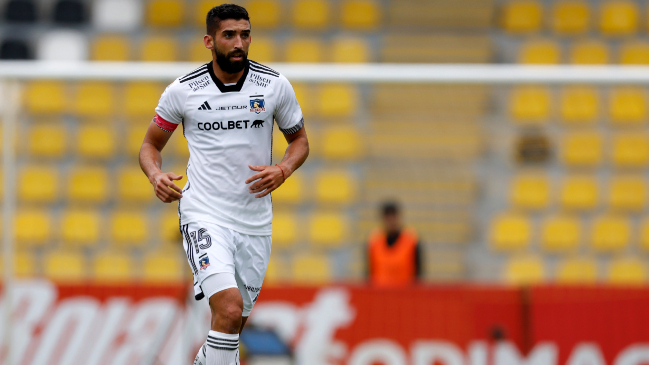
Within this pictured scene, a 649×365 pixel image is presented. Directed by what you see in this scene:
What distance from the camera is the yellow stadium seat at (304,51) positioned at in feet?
31.1

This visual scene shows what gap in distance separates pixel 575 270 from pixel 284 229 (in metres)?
2.47

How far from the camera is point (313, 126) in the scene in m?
7.17

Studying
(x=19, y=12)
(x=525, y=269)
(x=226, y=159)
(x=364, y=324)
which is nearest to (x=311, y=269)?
(x=364, y=324)

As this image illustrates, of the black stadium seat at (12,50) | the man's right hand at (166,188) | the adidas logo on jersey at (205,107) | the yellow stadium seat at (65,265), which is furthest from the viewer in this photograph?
the black stadium seat at (12,50)

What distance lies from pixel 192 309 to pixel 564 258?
10.2 feet

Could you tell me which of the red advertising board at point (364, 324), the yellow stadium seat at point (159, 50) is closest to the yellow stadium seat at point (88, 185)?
the red advertising board at point (364, 324)

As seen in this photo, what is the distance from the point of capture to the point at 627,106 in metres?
7.01

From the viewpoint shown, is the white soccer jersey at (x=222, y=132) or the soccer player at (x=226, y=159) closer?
the soccer player at (x=226, y=159)

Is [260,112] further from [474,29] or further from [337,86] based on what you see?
[474,29]

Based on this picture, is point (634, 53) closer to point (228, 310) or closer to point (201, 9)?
point (201, 9)

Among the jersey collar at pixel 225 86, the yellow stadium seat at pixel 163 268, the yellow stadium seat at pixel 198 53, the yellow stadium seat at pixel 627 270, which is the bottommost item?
the yellow stadium seat at pixel 627 270

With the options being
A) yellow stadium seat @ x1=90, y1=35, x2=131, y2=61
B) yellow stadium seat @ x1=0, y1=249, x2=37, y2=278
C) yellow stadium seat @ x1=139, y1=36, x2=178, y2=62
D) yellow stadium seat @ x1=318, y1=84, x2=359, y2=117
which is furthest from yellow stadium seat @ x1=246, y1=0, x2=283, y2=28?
yellow stadium seat @ x1=0, y1=249, x2=37, y2=278

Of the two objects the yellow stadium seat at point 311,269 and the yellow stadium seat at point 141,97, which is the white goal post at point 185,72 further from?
the yellow stadium seat at point 311,269

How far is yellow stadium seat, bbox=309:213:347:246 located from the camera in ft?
22.4
